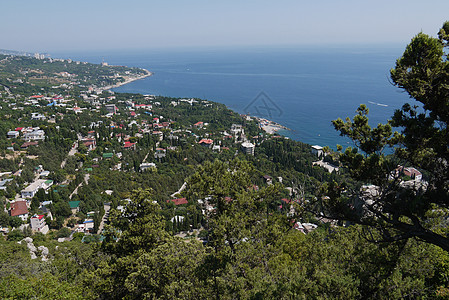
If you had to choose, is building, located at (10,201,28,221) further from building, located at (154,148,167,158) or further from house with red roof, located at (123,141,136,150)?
house with red roof, located at (123,141,136,150)

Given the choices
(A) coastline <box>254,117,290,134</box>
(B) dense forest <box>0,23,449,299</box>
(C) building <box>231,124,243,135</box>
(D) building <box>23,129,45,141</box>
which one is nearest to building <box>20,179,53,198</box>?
(B) dense forest <box>0,23,449,299</box>

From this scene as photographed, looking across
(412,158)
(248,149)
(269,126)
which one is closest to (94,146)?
(248,149)

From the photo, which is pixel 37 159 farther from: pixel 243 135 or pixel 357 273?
pixel 357 273

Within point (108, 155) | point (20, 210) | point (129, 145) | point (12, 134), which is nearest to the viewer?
point (20, 210)

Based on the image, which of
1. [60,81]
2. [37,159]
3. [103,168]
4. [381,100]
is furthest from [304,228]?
[60,81]

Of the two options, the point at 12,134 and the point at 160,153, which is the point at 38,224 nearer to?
the point at 160,153

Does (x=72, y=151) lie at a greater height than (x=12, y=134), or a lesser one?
lesser

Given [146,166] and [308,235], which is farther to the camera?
[146,166]
